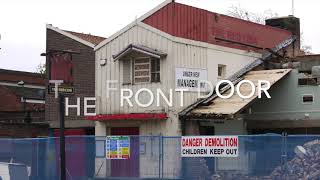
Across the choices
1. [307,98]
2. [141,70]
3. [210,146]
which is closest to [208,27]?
[141,70]

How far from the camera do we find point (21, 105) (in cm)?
4128

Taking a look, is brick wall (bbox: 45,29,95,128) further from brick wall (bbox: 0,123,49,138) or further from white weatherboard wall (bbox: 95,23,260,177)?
brick wall (bbox: 0,123,49,138)

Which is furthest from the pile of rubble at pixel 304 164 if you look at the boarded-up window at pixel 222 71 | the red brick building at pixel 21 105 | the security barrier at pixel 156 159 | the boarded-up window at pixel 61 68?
the red brick building at pixel 21 105

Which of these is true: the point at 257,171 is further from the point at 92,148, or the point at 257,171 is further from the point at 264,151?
the point at 92,148

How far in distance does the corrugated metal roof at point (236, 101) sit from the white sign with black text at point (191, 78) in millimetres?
900

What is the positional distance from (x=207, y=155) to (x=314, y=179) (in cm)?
330

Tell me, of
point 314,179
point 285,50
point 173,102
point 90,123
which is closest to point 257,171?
point 314,179

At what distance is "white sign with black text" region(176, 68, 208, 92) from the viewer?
24.9 m

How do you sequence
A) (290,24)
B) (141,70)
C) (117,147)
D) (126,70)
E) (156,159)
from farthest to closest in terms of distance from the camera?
(290,24) < (126,70) < (141,70) < (117,147) < (156,159)

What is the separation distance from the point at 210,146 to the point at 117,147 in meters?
3.34

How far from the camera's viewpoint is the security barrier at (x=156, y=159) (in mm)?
16406

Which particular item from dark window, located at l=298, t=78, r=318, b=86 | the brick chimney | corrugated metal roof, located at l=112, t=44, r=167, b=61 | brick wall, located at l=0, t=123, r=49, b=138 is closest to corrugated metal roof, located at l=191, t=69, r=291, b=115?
dark window, located at l=298, t=78, r=318, b=86

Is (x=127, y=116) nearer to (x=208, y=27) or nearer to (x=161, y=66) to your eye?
(x=161, y=66)

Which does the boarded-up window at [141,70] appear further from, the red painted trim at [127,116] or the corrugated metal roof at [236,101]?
the corrugated metal roof at [236,101]
